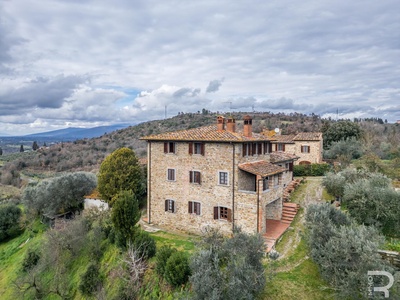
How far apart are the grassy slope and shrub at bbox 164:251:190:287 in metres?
4.82

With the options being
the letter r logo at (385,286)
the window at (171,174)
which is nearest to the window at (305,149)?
the window at (171,174)

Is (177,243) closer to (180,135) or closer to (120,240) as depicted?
(120,240)

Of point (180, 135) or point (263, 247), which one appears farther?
point (180, 135)

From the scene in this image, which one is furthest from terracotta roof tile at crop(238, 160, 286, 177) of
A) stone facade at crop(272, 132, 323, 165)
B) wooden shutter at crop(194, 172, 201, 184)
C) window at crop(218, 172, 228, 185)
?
stone facade at crop(272, 132, 323, 165)

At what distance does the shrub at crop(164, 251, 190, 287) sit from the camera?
637 inches

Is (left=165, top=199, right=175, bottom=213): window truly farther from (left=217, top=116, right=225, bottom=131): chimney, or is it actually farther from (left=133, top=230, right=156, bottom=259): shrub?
(left=217, top=116, right=225, bottom=131): chimney

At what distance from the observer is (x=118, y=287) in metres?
18.9

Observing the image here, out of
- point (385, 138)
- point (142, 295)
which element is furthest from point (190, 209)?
point (385, 138)

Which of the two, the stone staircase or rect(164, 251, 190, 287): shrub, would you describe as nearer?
rect(164, 251, 190, 287): shrub

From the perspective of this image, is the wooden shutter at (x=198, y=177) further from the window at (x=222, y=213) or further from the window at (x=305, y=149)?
the window at (x=305, y=149)

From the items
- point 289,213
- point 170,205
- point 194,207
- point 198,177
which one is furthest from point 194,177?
point 289,213

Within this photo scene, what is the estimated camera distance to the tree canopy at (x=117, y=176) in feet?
97.3

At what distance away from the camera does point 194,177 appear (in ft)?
77.0

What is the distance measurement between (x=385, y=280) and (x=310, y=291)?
385 centimetres
